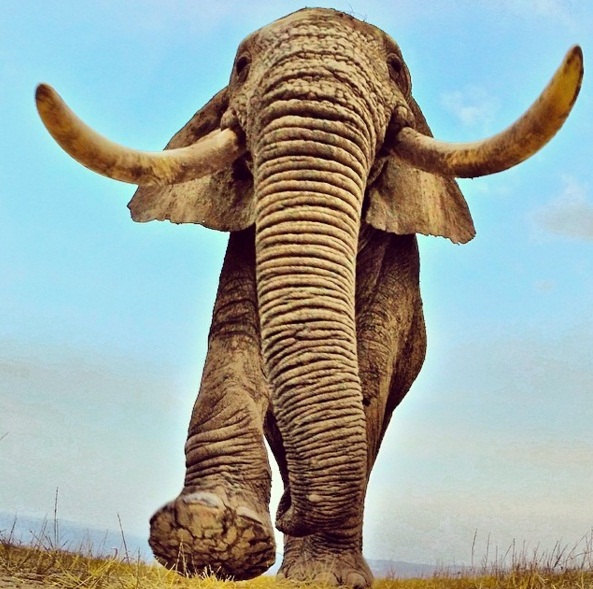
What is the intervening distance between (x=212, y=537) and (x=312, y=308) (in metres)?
1.51

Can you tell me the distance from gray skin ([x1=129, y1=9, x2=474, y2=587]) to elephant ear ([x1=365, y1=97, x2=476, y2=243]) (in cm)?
1

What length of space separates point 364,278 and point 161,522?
2683 mm

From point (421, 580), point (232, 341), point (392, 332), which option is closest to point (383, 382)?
point (392, 332)

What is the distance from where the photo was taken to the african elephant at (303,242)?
6879mm

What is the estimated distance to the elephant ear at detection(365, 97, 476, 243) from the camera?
8383 mm

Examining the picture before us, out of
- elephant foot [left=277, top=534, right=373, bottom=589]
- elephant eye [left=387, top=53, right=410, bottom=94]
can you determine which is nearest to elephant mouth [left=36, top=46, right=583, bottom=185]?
elephant eye [left=387, top=53, right=410, bottom=94]

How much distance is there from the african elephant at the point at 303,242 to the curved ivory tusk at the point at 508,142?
10 millimetres

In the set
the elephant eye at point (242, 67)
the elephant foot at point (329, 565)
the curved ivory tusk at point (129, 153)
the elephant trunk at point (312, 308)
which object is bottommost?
the elephant foot at point (329, 565)

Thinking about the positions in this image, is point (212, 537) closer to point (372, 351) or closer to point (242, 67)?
point (372, 351)

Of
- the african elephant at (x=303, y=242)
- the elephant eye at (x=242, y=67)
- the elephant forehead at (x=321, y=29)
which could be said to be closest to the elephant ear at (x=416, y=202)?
the african elephant at (x=303, y=242)

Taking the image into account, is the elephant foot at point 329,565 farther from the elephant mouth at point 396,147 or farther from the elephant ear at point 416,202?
the elephant mouth at point 396,147

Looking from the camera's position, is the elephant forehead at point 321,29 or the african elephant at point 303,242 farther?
the elephant forehead at point 321,29

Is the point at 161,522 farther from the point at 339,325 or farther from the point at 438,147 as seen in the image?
the point at 438,147

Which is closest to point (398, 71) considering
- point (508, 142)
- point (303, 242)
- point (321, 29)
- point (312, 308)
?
point (321, 29)
